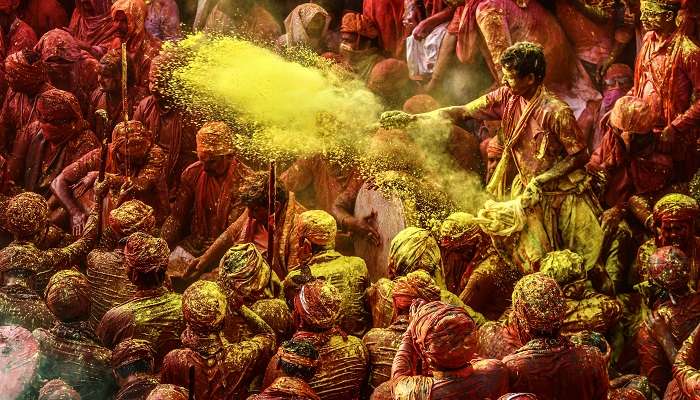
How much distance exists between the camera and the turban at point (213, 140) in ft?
52.0

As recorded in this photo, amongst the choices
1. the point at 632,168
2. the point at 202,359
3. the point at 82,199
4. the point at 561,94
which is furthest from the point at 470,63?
the point at 202,359

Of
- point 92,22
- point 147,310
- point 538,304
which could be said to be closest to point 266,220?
point 147,310

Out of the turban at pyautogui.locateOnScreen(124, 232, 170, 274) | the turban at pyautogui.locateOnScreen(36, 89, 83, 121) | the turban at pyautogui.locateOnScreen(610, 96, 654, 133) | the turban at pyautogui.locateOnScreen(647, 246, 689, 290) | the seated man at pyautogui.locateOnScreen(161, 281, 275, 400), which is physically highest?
the turban at pyautogui.locateOnScreen(610, 96, 654, 133)

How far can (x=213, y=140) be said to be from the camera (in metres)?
15.9

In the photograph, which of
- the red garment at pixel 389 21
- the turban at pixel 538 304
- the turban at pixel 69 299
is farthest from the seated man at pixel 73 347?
the red garment at pixel 389 21

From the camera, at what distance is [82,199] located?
16203 millimetres

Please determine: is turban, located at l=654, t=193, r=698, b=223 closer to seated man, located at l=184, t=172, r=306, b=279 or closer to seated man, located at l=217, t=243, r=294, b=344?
seated man, located at l=217, t=243, r=294, b=344

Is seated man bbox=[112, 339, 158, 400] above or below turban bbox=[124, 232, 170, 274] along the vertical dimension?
below

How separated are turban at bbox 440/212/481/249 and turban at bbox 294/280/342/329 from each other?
212 cm

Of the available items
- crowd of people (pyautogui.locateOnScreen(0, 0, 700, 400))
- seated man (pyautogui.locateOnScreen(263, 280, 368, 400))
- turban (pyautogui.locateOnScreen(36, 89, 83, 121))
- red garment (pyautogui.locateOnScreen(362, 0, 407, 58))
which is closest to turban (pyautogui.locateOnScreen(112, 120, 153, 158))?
crowd of people (pyautogui.locateOnScreen(0, 0, 700, 400))

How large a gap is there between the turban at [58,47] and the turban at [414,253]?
5253 millimetres

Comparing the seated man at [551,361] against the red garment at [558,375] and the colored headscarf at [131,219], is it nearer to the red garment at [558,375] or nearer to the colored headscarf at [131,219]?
the red garment at [558,375]

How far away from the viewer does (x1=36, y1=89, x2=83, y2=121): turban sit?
16.6m

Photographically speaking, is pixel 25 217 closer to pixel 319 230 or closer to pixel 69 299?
pixel 69 299
